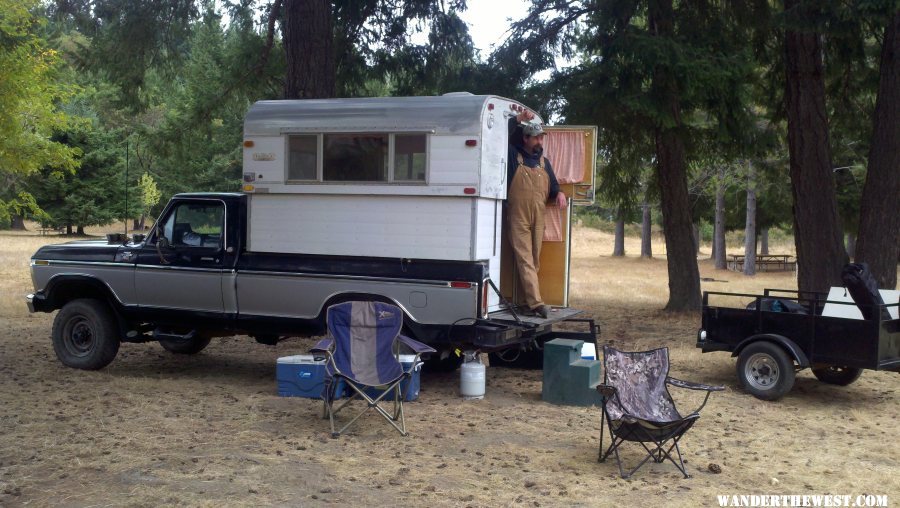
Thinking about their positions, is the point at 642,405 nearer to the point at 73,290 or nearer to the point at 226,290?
the point at 226,290

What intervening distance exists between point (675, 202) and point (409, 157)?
8.57 m

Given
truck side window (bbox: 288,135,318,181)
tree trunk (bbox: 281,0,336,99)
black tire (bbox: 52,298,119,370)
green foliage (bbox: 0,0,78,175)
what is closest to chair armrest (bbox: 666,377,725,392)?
truck side window (bbox: 288,135,318,181)

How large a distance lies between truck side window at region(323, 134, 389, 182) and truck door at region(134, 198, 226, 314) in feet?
4.31

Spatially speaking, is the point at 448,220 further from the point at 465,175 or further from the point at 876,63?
the point at 876,63

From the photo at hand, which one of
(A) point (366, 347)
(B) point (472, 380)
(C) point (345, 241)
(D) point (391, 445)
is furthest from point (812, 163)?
(D) point (391, 445)

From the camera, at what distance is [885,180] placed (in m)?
12.6

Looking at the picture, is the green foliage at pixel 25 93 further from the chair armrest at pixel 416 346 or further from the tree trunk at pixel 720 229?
the tree trunk at pixel 720 229

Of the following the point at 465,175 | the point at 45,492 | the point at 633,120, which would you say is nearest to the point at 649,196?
the point at 633,120

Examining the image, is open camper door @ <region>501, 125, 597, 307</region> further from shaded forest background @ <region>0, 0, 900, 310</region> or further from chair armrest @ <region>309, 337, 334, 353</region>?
shaded forest background @ <region>0, 0, 900, 310</region>

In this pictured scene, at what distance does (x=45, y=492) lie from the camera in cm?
543

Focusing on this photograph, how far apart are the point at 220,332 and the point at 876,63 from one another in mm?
11696

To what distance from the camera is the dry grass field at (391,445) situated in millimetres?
5594

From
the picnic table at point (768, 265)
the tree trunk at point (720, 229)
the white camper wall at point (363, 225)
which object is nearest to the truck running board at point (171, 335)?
the white camper wall at point (363, 225)

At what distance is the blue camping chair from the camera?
7.35 m
